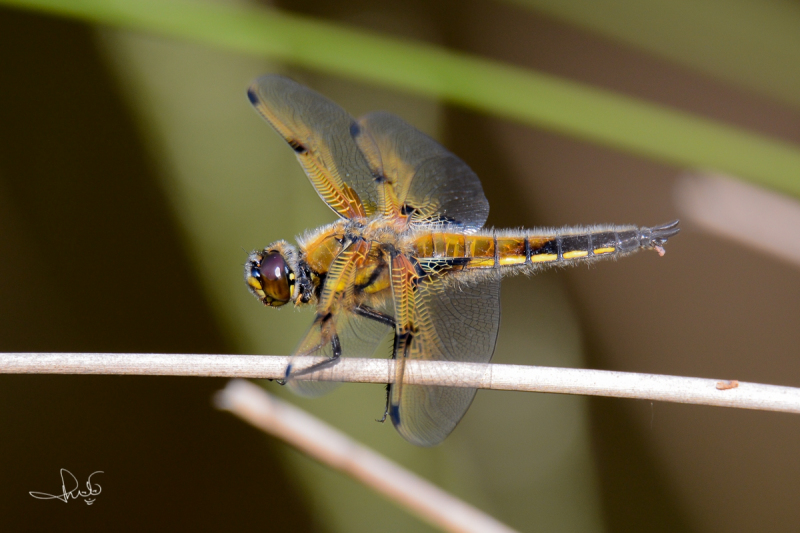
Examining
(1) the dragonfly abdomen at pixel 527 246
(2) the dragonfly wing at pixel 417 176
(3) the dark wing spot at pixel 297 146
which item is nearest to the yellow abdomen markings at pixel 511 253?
(1) the dragonfly abdomen at pixel 527 246

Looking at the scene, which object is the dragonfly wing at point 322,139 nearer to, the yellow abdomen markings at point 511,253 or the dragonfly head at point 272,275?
the dragonfly head at point 272,275

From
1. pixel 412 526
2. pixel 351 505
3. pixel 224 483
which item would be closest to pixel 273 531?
pixel 224 483

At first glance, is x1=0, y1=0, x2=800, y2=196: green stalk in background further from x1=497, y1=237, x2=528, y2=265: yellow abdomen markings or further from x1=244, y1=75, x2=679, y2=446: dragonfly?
x1=497, y1=237, x2=528, y2=265: yellow abdomen markings

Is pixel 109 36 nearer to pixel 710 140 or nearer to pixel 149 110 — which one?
pixel 149 110

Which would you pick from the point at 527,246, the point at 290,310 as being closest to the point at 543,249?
the point at 527,246

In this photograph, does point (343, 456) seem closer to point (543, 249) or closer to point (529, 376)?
point (529, 376)
